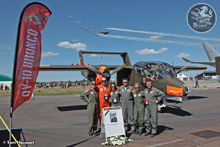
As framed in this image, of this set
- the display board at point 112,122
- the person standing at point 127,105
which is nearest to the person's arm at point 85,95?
the display board at point 112,122

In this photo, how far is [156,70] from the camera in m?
9.80

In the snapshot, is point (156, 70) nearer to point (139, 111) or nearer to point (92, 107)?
point (139, 111)

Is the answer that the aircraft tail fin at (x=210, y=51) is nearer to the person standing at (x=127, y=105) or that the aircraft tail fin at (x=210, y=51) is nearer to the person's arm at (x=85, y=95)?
the person standing at (x=127, y=105)

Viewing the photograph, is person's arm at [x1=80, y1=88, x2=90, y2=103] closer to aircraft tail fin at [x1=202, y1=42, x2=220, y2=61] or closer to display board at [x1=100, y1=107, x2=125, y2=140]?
display board at [x1=100, y1=107, x2=125, y2=140]

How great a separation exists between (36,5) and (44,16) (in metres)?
0.42

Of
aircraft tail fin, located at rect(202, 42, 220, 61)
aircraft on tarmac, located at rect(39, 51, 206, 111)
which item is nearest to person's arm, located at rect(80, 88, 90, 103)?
aircraft on tarmac, located at rect(39, 51, 206, 111)

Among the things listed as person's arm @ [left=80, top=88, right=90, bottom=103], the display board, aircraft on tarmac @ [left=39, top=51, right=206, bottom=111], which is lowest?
the display board

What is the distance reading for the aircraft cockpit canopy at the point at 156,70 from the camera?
9.48 m

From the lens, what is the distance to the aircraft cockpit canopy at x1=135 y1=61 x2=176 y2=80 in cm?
948

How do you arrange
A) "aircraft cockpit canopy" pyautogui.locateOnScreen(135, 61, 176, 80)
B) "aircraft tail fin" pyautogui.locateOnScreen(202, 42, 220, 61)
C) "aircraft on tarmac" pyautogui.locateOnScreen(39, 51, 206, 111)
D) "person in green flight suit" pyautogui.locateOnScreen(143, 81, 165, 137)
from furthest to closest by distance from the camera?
"aircraft tail fin" pyautogui.locateOnScreen(202, 42, 220, 61)
"aircraft cockpit canopy" pyautogui.locateOnScreen(135, 61, 176, 80)
"aircraft on tarmac" pyautogui.locateOnScreen(39, 51, 206, 111)
"person in green flight suit" pyautogui.locateOnScreen(143, 81, 165, 137)

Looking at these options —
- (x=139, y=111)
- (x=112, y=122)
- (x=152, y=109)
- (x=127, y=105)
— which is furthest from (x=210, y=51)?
(x=112, y=122)

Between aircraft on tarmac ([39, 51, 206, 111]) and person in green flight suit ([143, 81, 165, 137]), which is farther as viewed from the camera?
aircraft on tarmac ([39, 51, 206, 111])

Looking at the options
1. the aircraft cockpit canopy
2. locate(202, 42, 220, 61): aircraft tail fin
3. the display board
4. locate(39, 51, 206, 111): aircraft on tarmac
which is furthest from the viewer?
locate(202, 42, 220, 61): aircraft tail fin

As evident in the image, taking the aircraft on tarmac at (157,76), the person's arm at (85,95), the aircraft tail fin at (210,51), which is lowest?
the person's arm at (85,95)
